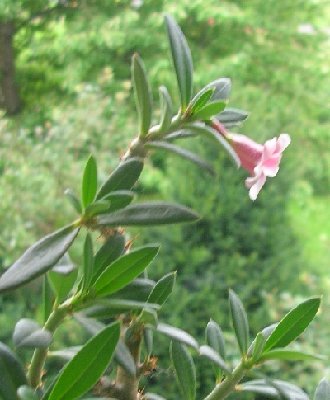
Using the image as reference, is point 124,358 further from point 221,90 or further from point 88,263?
point 221,90

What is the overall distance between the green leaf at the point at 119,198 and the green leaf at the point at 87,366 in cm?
8

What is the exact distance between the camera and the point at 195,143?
2012mm

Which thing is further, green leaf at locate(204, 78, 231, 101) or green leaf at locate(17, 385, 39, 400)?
green leaf at locate(204, 78, 231, 101)

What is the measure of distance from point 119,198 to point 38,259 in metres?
0.06

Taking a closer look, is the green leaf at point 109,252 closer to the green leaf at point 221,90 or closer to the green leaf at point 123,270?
the green leaf at point 123,270

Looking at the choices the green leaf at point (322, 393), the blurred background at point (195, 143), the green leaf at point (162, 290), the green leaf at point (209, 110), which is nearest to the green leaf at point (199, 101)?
the green leaf at point (209, 110)

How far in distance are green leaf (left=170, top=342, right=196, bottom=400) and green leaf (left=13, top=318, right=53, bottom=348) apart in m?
0.12

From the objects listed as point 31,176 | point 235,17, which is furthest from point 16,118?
point 31,176

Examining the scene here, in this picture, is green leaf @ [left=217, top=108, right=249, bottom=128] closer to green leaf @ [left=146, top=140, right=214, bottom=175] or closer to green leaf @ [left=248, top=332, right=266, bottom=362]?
green leaf @ [left=146, top=140, right=214, bottom=175]

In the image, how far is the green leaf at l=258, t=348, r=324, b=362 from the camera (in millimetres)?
423

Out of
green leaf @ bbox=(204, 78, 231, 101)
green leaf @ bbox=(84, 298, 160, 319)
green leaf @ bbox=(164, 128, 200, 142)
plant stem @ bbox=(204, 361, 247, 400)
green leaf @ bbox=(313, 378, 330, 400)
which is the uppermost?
green leaf @ bbox=(164, 128, 200, 142)

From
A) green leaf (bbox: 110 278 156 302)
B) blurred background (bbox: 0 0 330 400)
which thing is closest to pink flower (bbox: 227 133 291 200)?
green leaf (bbox: 110 278 156 302)

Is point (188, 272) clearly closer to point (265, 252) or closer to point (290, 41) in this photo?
point (265, 252)

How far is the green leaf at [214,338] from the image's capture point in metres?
0.52
